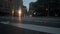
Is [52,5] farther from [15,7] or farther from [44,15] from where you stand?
[15,7]

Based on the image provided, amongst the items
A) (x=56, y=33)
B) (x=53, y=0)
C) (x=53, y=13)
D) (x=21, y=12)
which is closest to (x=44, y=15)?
(x=53, y=13)

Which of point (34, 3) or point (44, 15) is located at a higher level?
point (34, 3)

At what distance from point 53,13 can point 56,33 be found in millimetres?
26123

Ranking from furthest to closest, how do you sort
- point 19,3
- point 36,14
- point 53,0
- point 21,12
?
point 19,3
point 21,12
point 53,0
point 36,14

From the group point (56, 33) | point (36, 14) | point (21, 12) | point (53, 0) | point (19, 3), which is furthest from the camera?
point (19, 3)

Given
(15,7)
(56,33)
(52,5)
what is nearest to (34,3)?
→ (52,5)

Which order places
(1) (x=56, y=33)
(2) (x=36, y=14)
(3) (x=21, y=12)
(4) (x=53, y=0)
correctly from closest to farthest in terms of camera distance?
(1) (x=56, y=33)
(2) (x=36, y=14)
(4) (x=53, y=0)
(3) (x=21, y=12)

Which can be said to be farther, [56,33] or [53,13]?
[53,13]

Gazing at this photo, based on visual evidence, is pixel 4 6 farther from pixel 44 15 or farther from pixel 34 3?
pixel 44 15

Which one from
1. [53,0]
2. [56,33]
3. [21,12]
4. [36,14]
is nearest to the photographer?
[56,33]

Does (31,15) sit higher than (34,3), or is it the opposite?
(34,3)

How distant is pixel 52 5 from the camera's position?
37.0 metres

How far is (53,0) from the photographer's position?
36.6 meters

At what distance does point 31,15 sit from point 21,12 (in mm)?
8900
